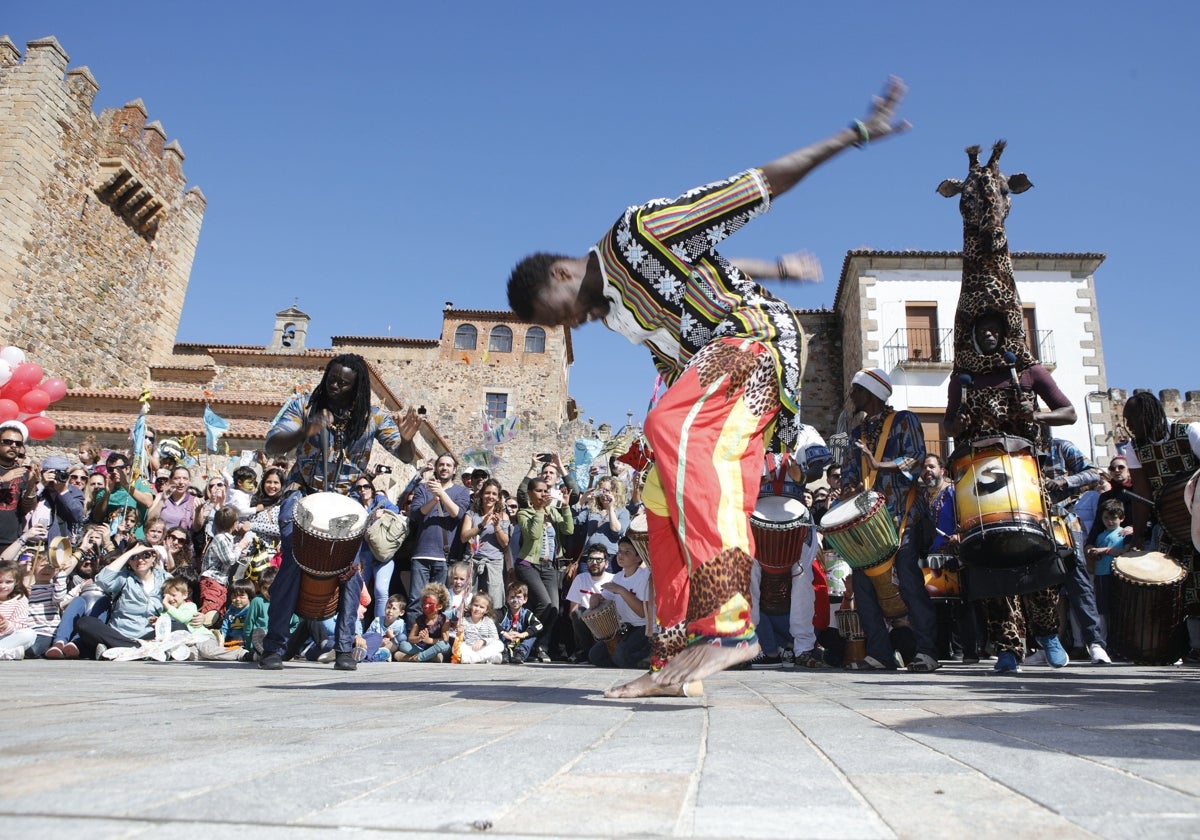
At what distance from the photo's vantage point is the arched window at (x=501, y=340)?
42.6 meters

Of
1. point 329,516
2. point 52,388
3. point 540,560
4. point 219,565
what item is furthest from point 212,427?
point 329,516

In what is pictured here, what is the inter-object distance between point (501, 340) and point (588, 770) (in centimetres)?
4208

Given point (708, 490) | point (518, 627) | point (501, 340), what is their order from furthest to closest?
point (501, 340) < point (518, 627) < point (708, 490)

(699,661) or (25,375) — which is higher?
(25,375)

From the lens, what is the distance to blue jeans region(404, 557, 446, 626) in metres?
7.90

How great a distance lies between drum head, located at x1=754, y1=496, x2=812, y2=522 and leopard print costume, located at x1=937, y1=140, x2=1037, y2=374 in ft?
4.47

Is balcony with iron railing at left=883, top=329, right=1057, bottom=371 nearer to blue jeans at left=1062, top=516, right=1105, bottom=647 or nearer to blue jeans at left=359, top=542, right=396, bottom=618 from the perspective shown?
blue jeans at left=1062, top=516, right=1105, bottom=647

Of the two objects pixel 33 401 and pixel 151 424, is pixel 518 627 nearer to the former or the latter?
pixel 33 401

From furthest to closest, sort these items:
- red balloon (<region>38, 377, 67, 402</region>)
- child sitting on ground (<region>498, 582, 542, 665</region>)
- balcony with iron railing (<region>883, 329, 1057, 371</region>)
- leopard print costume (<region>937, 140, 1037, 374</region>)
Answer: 1. balcony with iron railing (<region>883, 329, 1057, 371</region>)
2. red balloon (<region>38, 377, 67, 402</region>)
3. child sitting on ground (<region>498, 582, 542, 665</region>)
4. leopard print costume (<region>937, 140, 1037, 374</region>)

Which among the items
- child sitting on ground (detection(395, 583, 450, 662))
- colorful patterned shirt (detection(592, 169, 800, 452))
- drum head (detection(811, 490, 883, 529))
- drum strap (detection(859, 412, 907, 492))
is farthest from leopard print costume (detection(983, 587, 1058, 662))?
child sitting on ground (detection(395, 583, 450, 662))

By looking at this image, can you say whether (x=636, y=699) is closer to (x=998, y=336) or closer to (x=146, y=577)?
(x=998, y=336)

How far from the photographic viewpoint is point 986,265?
511 centimetres

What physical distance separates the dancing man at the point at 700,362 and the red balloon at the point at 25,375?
12.1 meters

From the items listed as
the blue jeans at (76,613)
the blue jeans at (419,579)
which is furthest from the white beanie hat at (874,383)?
the blue jeans at (76,613)
